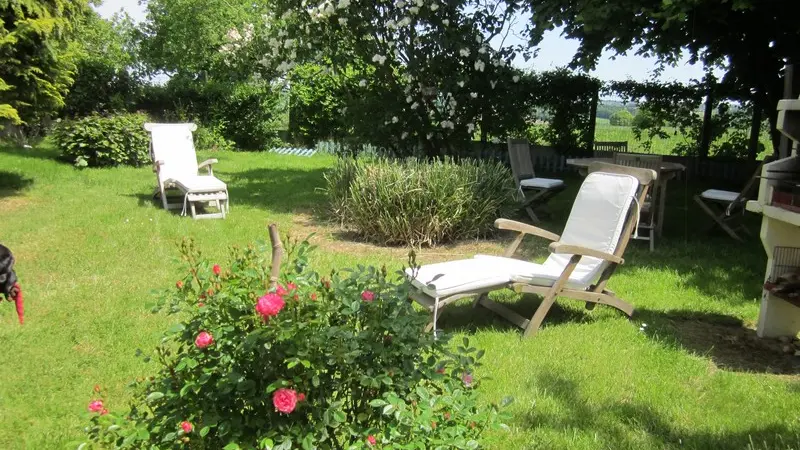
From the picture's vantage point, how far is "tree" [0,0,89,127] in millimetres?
8359

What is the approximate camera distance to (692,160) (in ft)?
42.9

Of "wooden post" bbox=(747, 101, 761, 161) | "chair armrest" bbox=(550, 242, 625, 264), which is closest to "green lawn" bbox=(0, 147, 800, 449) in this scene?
"chair armrest" bbox=(550, 242, 625, 264)

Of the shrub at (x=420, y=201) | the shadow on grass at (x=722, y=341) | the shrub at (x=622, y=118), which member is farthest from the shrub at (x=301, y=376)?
the shrub at (x=622, y=118)

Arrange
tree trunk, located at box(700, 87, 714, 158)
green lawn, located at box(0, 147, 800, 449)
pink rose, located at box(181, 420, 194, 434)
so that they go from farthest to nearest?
tree trunk, located at box(700, 87, 714, 158)
green lawn, located at box(0, 147, 800, 449)
pink rose, located at box(181, 420, 194, 434)

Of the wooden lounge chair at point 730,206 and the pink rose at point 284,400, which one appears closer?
the pink rose at point 284,400

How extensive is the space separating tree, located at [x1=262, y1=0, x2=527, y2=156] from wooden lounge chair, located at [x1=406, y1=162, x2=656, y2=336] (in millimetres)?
4832

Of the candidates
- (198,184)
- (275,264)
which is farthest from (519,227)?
(198,184)

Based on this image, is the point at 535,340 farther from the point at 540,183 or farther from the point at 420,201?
the point at 540,183

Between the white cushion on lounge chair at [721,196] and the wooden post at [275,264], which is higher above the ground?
the wooden post at [275,264]

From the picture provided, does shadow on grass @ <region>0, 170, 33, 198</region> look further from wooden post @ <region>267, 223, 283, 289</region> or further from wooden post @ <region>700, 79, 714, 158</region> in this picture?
wooden post @ <region>700, 79, 714, 158</region>

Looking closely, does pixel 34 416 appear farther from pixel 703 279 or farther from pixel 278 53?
pixel 278 53

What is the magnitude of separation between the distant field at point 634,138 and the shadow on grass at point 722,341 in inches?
363

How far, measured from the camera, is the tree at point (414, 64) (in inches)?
373

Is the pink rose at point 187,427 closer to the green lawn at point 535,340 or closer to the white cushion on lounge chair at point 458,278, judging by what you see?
the green lawn at point 535,340
